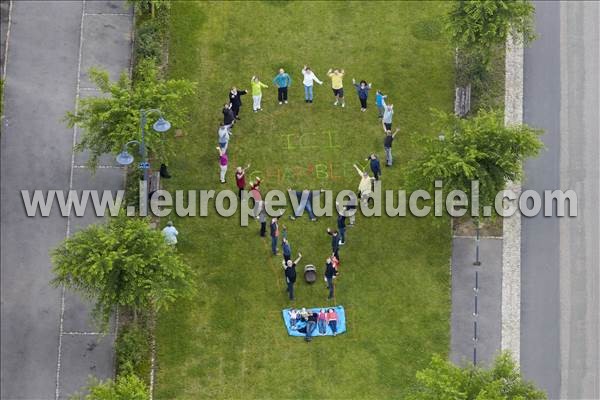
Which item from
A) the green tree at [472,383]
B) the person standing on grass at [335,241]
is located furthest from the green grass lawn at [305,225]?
the green tree at [472,383]

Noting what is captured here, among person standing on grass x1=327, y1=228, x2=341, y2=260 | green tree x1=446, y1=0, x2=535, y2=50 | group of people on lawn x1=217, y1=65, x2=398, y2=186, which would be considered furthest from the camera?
group of people on lawn x1=217, y1=65, x2=398, y2=186

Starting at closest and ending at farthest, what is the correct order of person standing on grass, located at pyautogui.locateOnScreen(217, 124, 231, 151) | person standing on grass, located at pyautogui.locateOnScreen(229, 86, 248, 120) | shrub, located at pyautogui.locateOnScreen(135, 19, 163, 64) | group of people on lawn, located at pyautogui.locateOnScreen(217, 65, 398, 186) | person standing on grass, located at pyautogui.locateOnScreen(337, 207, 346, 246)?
person standing on grass, located at pyautogui.locateOnScreen(337, 207, 346, 246), person standing on grass, located at pyautogui.locateOnScreen(217, 124, 231, 151), group of people on lawn, located at pyautogui.locateOnScreen(217, 65, 398, 186), person standing on grass, located at pyautogui.locateOnScreen(229, 86, 248, 120), shrub, located at pyautogui.locateOnScreen(135, 19, 163, 64)

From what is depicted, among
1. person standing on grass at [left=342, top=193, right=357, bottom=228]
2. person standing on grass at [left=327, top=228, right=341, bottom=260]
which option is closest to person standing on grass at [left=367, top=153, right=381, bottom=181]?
person standing on grass at [left=342, top=193, right=357, bottom=228]

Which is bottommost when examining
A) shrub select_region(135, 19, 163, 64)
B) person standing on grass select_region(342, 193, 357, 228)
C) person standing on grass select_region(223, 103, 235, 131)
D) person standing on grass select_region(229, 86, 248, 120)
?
person standing on grass select_region(342, 193, 357, 228)

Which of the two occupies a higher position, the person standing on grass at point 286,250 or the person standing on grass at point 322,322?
the person standing on grass at point 286,250

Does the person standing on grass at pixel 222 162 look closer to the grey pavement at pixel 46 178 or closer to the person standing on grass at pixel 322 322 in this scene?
the grey pavement at pixel 46 178

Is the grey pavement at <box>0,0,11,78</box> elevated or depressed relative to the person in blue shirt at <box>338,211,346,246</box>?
elevated

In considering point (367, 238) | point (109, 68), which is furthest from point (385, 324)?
point (109, 68)

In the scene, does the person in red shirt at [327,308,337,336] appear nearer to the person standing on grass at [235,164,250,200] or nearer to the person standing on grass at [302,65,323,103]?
the person standing on grass at [235,164,250,200]
